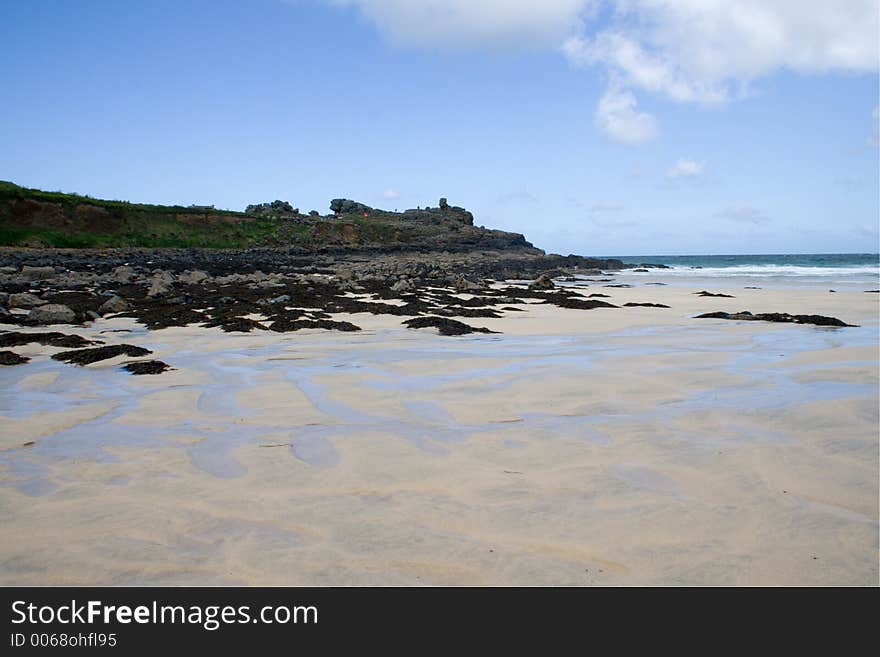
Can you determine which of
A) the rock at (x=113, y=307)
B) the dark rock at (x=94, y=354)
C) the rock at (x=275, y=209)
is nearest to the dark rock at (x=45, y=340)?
the dark rock at (x=94, y=354)

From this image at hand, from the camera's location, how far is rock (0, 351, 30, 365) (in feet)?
19.9

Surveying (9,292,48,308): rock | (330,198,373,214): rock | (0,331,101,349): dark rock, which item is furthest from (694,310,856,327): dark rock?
(330,198,373,214): rock

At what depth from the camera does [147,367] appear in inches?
227

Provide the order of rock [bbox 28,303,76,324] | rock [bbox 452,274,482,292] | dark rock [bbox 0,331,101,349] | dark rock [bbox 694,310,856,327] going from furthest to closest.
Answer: rock [bbox 452,274,482,292]
dark rock [bbox 694,310,856,327]
rock [bbox 28,303,76,324]
dark rock [bbox 0,331,101,349]

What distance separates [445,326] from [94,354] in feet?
15.5

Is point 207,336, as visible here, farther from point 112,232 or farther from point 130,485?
point 112,232

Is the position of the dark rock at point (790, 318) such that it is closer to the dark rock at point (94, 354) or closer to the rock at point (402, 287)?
the rock at point (402, 287)

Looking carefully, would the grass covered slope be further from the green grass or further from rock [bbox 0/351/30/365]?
rock [bbox 0/351/30/365]

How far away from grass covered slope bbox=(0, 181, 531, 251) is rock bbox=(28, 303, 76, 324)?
27.9 m

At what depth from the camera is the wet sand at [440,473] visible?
88.9 inches

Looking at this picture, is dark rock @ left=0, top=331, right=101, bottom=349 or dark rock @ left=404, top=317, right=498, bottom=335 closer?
dark rock @ left=0, top=331, right=101, bottom=349

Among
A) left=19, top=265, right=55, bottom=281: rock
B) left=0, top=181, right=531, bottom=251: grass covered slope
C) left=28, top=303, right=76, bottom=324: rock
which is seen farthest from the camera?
left=0, top=181, right=531, bottom=251: grass covered slope

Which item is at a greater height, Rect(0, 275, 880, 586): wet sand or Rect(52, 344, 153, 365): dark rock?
Rect(52, 344, 153, 365): dark rock
